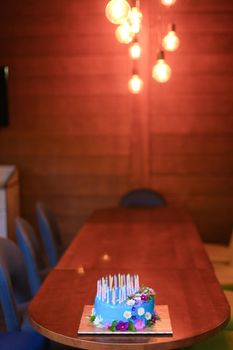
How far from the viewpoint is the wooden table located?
2021 millimetres

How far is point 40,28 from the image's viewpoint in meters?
5.26

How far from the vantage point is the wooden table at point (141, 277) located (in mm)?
2021

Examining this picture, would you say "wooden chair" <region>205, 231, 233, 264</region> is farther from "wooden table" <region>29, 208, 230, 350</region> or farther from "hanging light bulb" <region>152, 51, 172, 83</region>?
"hanging light bulb" <region>152, 51, 172, 83</region>

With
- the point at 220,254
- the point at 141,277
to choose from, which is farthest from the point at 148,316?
the point at 220,254

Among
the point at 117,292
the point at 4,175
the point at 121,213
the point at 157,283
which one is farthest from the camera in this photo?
the point at 4,175

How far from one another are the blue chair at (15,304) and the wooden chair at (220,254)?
162 centimetres

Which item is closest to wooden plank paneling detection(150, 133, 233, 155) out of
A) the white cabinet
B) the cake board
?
the white cabinet

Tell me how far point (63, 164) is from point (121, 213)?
108 cm

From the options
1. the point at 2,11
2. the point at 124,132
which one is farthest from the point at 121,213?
the point at 2,11

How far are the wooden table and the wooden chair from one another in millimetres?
360

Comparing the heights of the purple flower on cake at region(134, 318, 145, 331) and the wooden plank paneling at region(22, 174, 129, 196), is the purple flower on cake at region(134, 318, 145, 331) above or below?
above

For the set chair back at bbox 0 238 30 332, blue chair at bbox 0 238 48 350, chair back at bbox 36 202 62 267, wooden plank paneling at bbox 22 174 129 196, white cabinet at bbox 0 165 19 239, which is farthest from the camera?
wooden plank paneling at bbox 22 174 129 196

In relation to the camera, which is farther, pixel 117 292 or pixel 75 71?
pixel 75 71

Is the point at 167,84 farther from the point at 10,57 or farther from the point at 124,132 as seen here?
the point at 10,57
